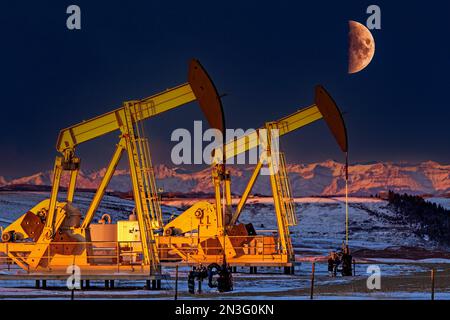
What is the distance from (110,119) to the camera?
29.1m

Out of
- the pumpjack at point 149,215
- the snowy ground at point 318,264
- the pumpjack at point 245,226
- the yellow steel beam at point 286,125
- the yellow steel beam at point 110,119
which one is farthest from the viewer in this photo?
the yellow steel beam at point 286,125

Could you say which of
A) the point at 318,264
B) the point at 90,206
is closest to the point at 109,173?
the point at 90,206

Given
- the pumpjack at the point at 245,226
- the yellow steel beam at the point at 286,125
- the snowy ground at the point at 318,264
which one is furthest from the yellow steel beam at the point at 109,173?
the yellow steel beam at the point at 286,125

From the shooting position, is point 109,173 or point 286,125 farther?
point 286,125

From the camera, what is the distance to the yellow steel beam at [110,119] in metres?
29.0

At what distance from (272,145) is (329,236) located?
4336 centimetres

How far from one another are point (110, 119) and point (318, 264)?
60.7ft

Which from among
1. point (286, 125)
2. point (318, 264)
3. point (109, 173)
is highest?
point (286, 125)

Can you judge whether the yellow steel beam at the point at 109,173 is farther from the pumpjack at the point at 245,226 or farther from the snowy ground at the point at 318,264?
the pumpjack at the point at 245,226

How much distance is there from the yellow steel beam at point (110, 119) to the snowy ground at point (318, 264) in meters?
3.99

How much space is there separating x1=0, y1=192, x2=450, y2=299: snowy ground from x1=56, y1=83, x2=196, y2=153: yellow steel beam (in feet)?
13.1

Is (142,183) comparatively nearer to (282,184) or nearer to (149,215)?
(149,215)

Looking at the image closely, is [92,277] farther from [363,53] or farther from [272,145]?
[363,53]
